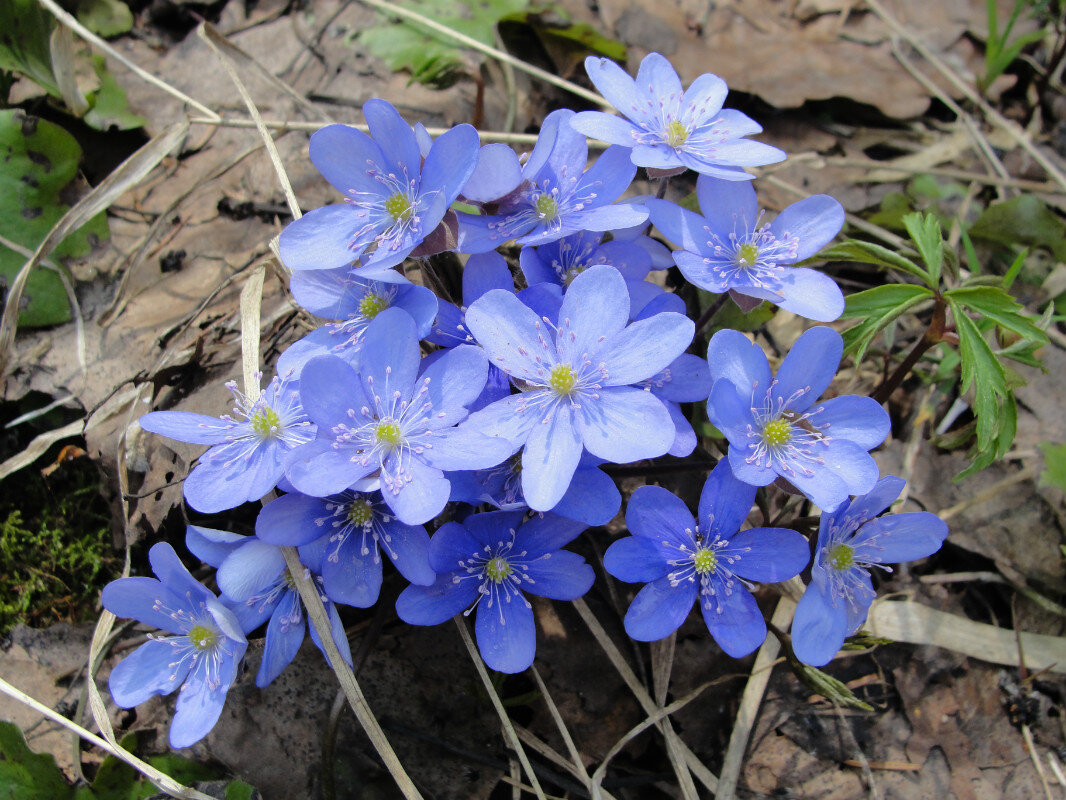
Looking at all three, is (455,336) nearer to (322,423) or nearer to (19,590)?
(322,423)

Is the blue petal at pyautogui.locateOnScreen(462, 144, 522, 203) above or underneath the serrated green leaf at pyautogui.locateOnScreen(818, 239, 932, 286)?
above

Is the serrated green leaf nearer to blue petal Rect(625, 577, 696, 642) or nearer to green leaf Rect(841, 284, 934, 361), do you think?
green leaf Rect(841, 284, 934, 361)

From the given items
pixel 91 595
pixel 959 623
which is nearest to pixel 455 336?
pixel 91 595

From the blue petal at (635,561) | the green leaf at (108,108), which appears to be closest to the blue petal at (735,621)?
the blue petal at (635,561)

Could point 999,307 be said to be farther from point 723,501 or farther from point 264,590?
point 264,590

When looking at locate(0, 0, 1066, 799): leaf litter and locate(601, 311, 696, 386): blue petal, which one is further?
locate(0, 0, 1066, 799): leaf litter

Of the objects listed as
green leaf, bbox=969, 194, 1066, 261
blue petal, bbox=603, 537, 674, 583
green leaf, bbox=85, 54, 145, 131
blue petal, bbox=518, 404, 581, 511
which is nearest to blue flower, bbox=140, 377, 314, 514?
blue petal, bbox=518, 404, 581, 511
